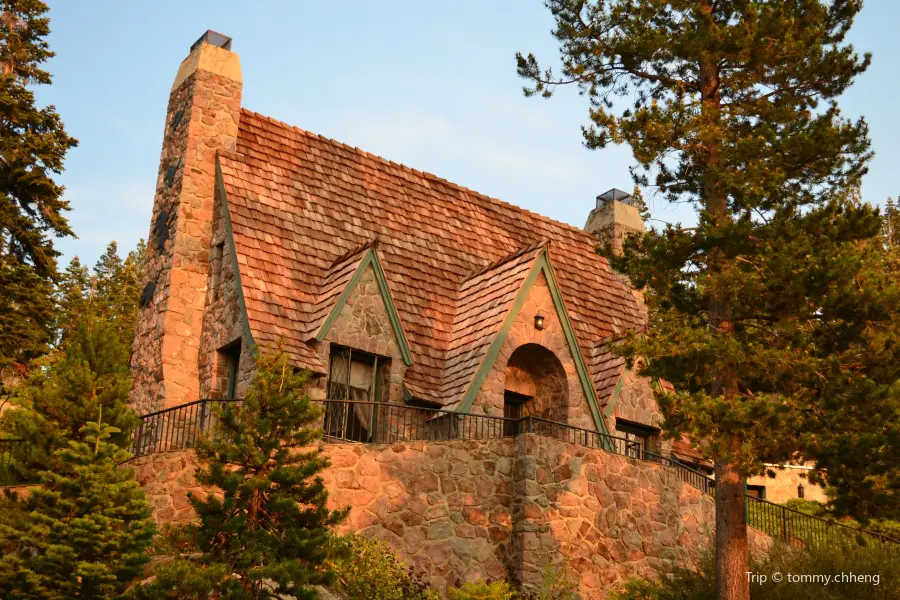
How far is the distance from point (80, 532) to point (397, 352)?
854 centimetres

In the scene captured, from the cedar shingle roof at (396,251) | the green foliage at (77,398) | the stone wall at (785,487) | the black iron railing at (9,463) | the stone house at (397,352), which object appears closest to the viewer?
the green foliage at (77,398)

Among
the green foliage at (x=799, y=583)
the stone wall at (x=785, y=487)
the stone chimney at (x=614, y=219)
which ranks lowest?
the green foliage at (x=799, y=583)

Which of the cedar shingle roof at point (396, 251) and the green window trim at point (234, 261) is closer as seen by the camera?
the green window trim at point (234, 261)

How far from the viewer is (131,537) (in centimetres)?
1600

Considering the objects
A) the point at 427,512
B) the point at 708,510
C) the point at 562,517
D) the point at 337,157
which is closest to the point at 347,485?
the point at 427,512

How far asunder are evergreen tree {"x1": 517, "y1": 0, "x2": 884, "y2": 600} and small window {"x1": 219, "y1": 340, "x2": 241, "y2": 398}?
26.2 feet

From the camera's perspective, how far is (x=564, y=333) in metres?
23.9

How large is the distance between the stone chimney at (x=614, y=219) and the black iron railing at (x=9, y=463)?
1747 cm

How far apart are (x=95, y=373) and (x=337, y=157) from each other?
1068 centimetres

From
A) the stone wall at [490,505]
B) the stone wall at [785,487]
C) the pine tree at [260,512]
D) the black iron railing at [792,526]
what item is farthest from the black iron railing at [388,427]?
the stone wall at [785,487]

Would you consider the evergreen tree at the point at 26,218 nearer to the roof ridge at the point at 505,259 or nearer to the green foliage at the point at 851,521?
A: the roof ridge at the point at 505,259

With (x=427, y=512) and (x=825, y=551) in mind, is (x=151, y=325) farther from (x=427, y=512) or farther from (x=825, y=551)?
(x=825, y=551)

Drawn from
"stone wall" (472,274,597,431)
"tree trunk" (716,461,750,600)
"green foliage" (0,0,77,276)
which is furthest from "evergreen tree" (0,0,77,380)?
"tree trunk" (716,461,750,600)

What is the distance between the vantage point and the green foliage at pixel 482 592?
57.1 ft
